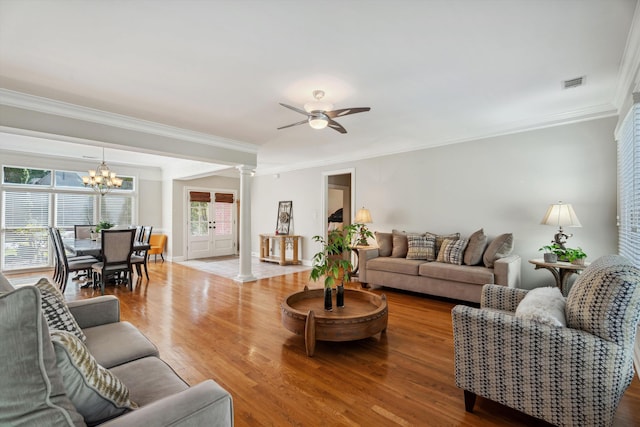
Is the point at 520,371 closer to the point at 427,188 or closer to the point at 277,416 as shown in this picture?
the point at 277,416

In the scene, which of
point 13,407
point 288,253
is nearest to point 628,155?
point 13,407

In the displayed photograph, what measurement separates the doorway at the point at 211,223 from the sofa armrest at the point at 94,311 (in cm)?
649

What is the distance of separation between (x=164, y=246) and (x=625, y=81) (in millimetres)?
9227

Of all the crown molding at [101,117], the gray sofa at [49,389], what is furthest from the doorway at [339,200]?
the gray sofa at [49,389]

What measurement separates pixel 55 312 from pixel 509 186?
509cm

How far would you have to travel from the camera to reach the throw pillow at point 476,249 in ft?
13.8

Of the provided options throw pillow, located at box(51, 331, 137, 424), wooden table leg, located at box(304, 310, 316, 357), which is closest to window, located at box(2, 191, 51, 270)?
wooden table leg, located at box(304, 310, 316, 357)

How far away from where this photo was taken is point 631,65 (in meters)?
2.54

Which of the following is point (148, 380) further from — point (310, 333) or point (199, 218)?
point (199, 218)

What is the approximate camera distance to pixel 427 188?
5250 millimetres

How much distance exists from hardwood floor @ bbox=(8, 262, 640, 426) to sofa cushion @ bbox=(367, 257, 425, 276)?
1.47 ft

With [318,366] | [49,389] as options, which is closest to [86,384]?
[49,389]

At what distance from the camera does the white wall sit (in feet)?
12.2

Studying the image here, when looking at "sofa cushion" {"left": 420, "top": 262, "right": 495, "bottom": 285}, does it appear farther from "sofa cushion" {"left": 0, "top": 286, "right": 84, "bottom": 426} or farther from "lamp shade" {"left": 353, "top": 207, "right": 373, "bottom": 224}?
"sofa cushion" {"left": 0, "top": 286, "right": 84, "bottom": 426}
